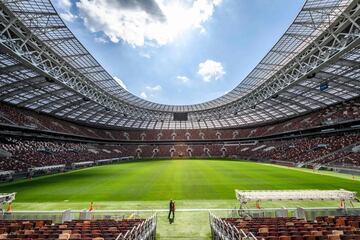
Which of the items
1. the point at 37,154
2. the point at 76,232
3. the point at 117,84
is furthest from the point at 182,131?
the point at 76,232

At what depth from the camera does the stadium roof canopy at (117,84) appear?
19.9 metres

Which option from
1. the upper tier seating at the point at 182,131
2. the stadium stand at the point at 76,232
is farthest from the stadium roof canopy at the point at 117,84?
the stadium stand at the point at 76,232

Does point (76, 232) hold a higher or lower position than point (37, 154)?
lower

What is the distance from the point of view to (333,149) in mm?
40031

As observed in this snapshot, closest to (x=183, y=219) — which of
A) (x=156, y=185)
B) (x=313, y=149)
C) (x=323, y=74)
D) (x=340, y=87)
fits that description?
(x=156, y=185)

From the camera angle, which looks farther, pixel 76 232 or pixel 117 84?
pixel 117 84

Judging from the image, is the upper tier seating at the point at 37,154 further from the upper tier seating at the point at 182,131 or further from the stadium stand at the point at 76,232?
the stadium stand at the point at 76,232

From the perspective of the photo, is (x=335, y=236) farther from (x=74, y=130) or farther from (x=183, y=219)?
(x=74, y=130)

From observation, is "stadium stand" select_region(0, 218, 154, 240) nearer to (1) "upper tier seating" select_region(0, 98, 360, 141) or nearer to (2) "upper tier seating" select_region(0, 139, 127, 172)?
(2) "upper tier seating" select_region(0, 139, 127, 172)

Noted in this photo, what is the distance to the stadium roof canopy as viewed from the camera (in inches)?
782

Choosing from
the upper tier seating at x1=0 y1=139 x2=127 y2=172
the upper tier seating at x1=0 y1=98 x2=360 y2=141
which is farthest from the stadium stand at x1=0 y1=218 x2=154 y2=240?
the upper tier seating at x1=0 y1=98 x2=360 y2=141

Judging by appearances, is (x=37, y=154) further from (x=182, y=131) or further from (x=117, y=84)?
(x=182, y=131)

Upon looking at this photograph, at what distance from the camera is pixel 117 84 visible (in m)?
42.3

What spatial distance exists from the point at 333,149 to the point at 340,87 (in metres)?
10.9
